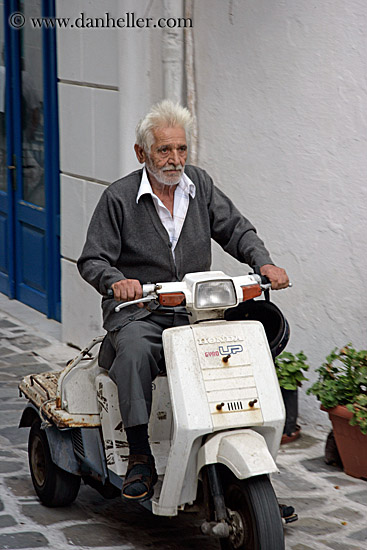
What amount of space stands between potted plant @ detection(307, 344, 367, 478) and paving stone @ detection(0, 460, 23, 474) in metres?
1.52

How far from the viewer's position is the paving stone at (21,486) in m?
4.48

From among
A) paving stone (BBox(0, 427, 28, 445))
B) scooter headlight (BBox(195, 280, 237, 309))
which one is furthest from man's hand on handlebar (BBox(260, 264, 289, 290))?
paving stone (BBox(0, 427, 28, 445))

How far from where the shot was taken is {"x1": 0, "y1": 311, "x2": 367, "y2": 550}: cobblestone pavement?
3.96 meters

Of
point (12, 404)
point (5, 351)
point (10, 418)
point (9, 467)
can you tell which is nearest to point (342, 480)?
point (9, 467)

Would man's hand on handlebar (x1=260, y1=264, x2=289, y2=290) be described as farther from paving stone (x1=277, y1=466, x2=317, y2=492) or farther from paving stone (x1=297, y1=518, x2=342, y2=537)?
paving stone (x1=277, y1=466, x2=317, y2=492)

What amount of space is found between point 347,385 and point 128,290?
5.36 feet

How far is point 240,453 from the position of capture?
3383 mm

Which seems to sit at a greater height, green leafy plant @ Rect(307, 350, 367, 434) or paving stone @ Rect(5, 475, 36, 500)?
green leafy plant @ Rect(307, 350, 367, 434)

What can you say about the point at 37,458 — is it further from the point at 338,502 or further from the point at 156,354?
the point at 338,502

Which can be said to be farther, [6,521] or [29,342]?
[29,342]

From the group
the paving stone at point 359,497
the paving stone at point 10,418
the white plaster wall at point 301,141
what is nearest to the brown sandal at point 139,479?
the paving stone at point 359,497

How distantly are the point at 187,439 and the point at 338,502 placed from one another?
1277mm

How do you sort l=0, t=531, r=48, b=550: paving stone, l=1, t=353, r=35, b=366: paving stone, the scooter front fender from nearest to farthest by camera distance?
the scooter front fender
l=0, t=531, r=48, b=550: paving stone
l=1, t=353, r=35, b=366: paving stone

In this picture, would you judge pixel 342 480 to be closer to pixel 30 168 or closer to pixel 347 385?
pixel 347 385
